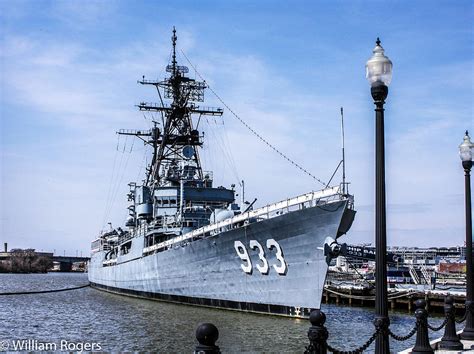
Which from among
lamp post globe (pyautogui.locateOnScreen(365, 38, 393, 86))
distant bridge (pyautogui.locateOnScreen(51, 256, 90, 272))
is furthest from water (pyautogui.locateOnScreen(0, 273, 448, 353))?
distant bridge (pyautogui.locateOnScreen(51, 256, 90, 272))

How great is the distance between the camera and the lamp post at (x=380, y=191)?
22.2ft

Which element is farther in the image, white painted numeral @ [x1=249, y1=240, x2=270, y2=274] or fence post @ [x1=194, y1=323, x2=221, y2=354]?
white painted numeral @ [x1=249, y1=240, x2=270, y2=274]

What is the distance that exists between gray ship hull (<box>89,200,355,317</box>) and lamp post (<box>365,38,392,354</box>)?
13043 mm

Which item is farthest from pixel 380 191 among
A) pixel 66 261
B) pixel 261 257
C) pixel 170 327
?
pixel 66 261

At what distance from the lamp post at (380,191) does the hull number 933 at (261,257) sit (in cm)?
1462

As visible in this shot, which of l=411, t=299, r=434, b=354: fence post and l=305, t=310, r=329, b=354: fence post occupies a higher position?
l=305, t=310, r=329, b=354: fence post

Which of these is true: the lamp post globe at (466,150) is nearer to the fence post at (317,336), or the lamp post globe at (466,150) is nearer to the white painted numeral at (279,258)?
the fence post at (317,336)

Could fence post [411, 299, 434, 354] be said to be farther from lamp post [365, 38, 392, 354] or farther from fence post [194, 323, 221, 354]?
fence post [194, 323, 221, 354]

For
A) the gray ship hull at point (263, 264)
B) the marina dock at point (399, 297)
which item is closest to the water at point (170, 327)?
the gray ship hull at point (263, 264)

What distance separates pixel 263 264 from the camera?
22.4 metres

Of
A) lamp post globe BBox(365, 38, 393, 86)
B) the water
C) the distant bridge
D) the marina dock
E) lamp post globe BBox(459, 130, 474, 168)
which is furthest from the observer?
the distant bridge

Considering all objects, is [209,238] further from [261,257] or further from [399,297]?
[399,297]

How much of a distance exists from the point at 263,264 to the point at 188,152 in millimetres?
15918

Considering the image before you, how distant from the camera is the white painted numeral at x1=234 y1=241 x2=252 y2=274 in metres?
22.9
